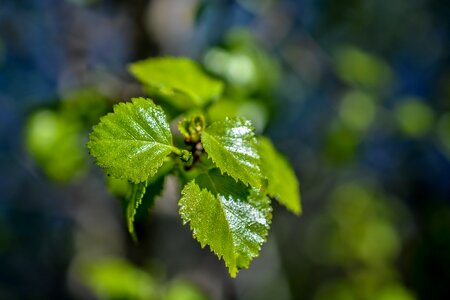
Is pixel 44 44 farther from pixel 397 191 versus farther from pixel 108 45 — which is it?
pixel 397 191

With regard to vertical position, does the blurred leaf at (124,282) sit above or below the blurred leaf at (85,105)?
below

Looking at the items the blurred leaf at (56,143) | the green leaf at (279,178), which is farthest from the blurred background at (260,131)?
the green leaf at (279,178)

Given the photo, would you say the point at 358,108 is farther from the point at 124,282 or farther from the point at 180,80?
the point at 180,80

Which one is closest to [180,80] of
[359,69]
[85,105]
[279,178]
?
[279,178]

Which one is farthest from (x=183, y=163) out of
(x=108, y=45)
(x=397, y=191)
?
(x=397, y=191)

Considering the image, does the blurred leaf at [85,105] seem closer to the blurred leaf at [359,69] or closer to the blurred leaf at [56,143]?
the blurred leaf at [56,143]
